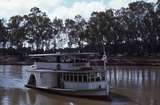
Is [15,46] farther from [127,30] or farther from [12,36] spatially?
[127,30]

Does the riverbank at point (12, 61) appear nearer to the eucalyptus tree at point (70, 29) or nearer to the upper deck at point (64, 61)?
the eucalyptus tree at point (70, 29)

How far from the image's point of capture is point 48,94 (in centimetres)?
4384

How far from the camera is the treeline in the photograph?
389ft

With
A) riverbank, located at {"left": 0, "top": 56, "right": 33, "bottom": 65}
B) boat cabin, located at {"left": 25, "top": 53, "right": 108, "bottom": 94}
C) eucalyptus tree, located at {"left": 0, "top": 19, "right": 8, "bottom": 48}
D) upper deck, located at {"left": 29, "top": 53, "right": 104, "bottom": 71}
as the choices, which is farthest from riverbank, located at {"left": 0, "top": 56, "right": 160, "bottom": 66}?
boat cabin, located at {"left": 25, "top": 53, "right": 108, "bottom": 94}

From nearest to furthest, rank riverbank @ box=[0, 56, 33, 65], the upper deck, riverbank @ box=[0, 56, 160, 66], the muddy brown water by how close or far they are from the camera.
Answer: the muddy brown water, the upper deck, riverbank @ box=[0, 56, 160, 66], riverbank @ box=[0, 56, 33, 65]

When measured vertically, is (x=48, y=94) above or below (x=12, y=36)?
below

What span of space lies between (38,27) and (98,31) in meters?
18.5

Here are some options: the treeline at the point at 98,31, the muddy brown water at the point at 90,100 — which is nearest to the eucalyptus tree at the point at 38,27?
the treeline at the point at 98,31

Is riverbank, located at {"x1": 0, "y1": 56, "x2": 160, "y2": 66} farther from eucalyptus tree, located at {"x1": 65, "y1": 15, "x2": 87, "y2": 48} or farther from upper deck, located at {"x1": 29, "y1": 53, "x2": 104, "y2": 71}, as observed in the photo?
upper deck, located at {"x1": 29, "y1": 53, "x2": 104, "y2": 71}

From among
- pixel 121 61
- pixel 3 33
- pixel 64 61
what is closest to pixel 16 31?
pixel 3 33

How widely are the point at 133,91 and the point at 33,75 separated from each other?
12.0 meters

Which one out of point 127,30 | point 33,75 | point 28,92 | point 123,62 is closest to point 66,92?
point 28,92

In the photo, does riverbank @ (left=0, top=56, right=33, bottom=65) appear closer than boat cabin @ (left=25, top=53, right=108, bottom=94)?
No

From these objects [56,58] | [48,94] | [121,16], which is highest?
[121,16]
